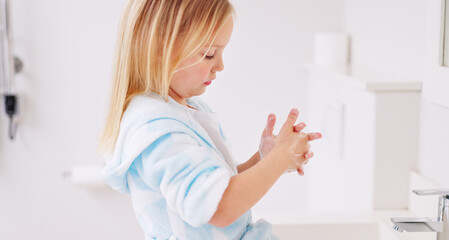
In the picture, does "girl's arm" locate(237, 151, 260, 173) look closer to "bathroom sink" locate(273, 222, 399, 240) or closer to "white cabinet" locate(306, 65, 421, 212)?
"bathroom sink" locate(273, 222, 399, 240)

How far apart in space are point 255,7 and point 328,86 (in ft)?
1.74

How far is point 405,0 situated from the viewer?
1335 millimetres

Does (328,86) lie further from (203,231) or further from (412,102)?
(203,231)

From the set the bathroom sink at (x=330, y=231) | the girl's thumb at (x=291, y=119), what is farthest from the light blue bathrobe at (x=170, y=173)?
the bathroom sink at (x=330, y=231)

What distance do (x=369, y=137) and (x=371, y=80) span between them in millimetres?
136

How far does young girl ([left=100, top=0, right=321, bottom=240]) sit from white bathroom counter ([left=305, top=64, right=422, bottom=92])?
403 millimetres

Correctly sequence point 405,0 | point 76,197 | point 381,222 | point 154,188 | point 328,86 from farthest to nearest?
point 76,197
point 328,86
point 405,0
point 381,222
point 154,188

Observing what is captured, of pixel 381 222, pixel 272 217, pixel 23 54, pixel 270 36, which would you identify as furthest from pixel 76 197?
pixel 381 222

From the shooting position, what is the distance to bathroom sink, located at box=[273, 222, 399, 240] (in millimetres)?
1225

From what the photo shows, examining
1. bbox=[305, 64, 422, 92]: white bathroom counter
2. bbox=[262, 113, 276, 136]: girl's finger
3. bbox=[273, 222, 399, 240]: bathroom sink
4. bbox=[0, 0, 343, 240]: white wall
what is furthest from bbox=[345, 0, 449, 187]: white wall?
bbox=[0, 0, 343, 240]: white wall

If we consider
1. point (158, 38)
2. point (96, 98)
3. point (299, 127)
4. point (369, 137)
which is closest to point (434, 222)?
point (299, 127)

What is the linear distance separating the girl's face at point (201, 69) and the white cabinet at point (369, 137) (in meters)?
0.49

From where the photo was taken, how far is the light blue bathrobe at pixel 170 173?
0.76 metres

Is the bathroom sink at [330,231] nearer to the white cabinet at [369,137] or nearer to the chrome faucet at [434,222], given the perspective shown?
the white cabinet at [369,137]
